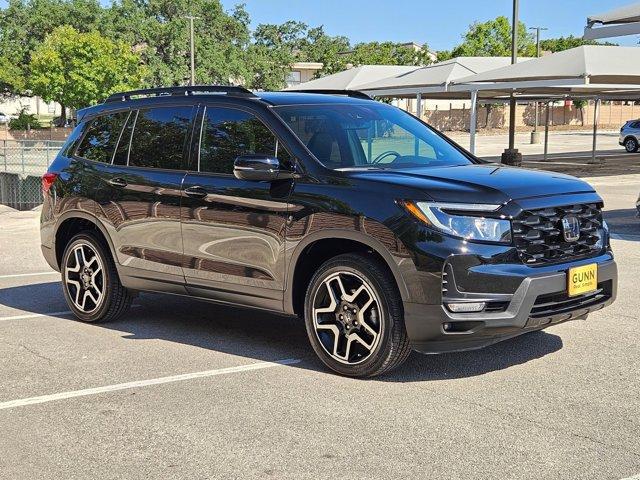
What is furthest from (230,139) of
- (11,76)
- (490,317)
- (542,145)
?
(11,76)

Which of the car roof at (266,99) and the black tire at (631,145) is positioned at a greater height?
the car roof at (266,99)

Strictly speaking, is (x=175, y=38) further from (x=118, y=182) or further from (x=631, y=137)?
(x=118, y=182)

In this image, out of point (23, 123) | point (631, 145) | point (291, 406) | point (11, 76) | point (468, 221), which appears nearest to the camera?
point (291, 406)

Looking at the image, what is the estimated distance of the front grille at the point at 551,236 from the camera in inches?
213

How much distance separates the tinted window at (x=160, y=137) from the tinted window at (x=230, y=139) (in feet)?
0.74

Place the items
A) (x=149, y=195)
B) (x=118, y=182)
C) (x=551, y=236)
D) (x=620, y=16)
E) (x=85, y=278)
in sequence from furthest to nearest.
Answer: (x=620, y=16), (x=85, y=278), (x=118, y=182), (x=149, y=195), (x=551, y=236)

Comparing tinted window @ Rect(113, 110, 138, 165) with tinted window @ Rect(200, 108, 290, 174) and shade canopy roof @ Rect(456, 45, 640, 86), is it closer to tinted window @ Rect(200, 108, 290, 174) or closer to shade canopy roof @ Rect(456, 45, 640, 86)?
tinted window @ Rect(200, 108, 290, 174)

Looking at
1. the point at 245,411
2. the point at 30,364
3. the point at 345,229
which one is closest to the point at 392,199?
the point at 345,229

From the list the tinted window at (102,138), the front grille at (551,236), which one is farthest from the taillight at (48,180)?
the front grille at (551,236)

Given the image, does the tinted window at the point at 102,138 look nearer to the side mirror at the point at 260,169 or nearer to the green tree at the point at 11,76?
the side mirror at the point at 260,169

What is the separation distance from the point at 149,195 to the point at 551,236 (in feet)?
10.1

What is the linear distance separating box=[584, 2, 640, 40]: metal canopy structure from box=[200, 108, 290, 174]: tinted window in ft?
41.5

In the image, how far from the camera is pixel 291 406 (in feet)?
17.2

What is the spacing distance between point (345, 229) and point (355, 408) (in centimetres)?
113
